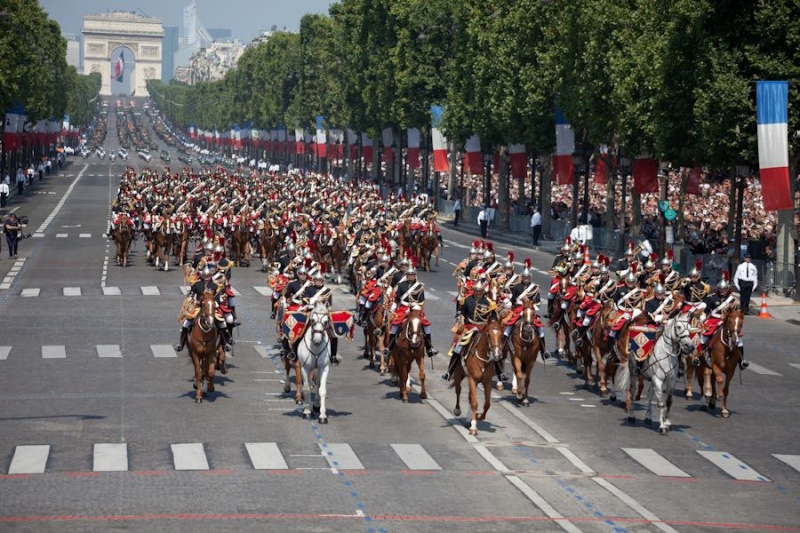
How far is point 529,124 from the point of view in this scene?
8444cm

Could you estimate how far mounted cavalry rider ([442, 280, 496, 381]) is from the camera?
27.2m

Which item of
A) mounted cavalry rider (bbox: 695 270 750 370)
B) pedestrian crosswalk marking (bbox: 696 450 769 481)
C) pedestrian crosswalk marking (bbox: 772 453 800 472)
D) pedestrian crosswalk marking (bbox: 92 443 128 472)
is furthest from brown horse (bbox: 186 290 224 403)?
pedestrian crosswalk marking (bbox: 772 453 800 472)

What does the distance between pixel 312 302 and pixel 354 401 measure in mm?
3092

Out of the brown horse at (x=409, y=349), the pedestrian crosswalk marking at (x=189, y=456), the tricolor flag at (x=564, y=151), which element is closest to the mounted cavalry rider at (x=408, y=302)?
the brown horse at (x=409, y=349)

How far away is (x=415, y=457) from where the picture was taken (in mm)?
25219

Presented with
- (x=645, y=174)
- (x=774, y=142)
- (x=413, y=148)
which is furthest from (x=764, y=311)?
(x=413, y=148)

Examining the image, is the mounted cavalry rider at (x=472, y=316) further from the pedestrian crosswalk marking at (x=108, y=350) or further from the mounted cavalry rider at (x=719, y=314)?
the pedestrian crosswalk marking at (x=108, y=350)

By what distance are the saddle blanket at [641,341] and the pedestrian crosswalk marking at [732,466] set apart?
2425mm

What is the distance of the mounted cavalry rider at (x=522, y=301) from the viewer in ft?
101

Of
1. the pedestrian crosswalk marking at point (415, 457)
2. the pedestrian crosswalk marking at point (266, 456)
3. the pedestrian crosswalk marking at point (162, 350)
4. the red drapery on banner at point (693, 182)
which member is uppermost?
the red drapery on banner at point (693, 182)

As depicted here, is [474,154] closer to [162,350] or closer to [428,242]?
[428,242]

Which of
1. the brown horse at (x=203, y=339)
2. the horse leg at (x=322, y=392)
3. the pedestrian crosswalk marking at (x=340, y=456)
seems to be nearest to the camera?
the pedestrian crosswalk marking at (x=340, y=456)

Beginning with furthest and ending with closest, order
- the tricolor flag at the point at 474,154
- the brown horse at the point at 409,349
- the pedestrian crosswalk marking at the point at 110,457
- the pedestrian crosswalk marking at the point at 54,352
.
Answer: the tricolor flag at the point at 474,154, the pedestrian crosswalk marking at the point at 54,352, the brown horse at the point at 409,349, the pedestrian crosswalk marking at the point at 110,457

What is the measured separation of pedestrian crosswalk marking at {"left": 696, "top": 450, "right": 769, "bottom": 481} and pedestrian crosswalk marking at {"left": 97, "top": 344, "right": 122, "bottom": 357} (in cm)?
1586
